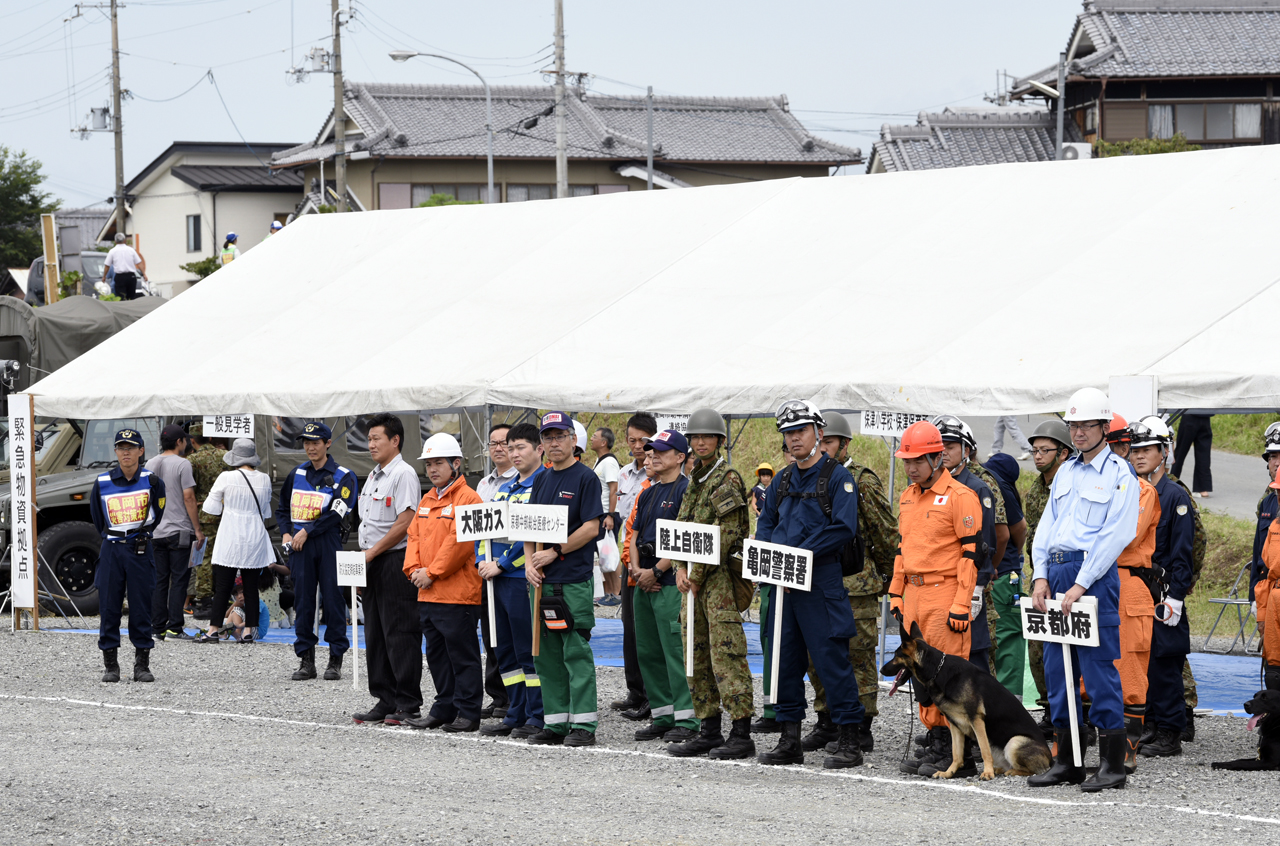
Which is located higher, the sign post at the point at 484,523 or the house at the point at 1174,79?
the house at the point at 1174,79

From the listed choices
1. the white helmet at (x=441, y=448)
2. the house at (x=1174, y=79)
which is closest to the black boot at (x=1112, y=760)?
the white helmet at (x=441, y=448)

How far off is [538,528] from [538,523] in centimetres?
3

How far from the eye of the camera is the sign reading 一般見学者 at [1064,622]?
6988 mm

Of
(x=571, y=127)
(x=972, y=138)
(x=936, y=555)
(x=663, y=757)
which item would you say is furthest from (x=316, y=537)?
(x=571, y=127)

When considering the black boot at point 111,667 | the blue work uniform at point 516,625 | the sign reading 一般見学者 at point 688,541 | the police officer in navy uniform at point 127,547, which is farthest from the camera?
the black boot at point 111,667

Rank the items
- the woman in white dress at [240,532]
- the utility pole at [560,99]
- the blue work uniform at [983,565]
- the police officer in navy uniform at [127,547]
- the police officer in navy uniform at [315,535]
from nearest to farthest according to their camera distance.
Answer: the blue work uniform at [983,565] < the police officer in navy uniform at [127,547] < the police officer in navy uniform at [315,535] < the woman in white dress at [240,532] < the utility pole at [560,99]

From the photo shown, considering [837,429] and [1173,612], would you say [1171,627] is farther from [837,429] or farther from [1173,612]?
[837,429]

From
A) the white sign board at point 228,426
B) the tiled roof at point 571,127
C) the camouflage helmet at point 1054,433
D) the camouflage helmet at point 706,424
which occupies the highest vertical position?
the tiled roof at point 571,127

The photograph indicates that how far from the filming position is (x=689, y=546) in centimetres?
806

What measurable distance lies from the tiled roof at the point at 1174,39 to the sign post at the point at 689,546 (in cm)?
3197

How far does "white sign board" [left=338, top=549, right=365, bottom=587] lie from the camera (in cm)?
948

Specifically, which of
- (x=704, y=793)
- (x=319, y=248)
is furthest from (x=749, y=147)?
(x=704, y=793)

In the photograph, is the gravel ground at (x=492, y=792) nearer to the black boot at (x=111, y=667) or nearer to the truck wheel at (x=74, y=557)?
the black boot at (x=111, y=667)

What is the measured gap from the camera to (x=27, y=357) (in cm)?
1759
